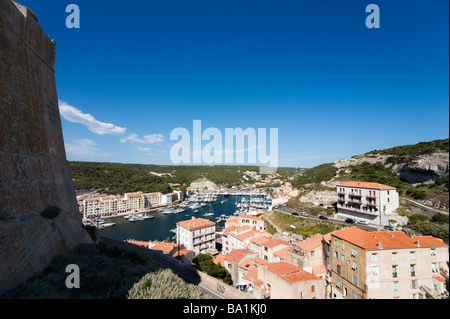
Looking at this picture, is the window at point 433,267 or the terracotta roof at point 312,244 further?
the terracotta roof at point 312,244

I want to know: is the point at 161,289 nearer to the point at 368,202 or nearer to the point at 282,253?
the point at 282,253

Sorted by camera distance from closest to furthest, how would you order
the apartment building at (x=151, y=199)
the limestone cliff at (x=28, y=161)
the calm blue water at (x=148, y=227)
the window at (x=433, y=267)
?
the limestone cliff at (x=28, y=161)
the window at (x=433, y=267)
the calm blue water at (x=148, y=227)
the apartment building at (x=151, y=199)

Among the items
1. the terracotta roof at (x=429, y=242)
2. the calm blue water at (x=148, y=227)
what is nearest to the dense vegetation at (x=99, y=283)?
the terracotta roof at (x=429, y=242)

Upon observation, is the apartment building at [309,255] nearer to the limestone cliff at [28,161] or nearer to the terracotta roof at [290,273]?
the terracotta roof at [290,273]

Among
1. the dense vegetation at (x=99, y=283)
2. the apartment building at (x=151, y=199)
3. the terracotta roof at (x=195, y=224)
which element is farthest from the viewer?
the apartment building at (x=151, y=199)

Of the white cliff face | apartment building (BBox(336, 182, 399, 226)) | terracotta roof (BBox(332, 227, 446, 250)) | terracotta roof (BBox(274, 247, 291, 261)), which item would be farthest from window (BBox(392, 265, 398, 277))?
the white cliff face

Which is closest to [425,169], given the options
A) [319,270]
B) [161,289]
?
[319,270]

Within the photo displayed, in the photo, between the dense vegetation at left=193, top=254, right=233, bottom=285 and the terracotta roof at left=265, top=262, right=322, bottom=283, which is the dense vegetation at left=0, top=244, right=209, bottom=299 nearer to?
the terracotta roof at left=265, top=262, right=322, bottom=283

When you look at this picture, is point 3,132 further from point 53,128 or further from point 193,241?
point 193,241
